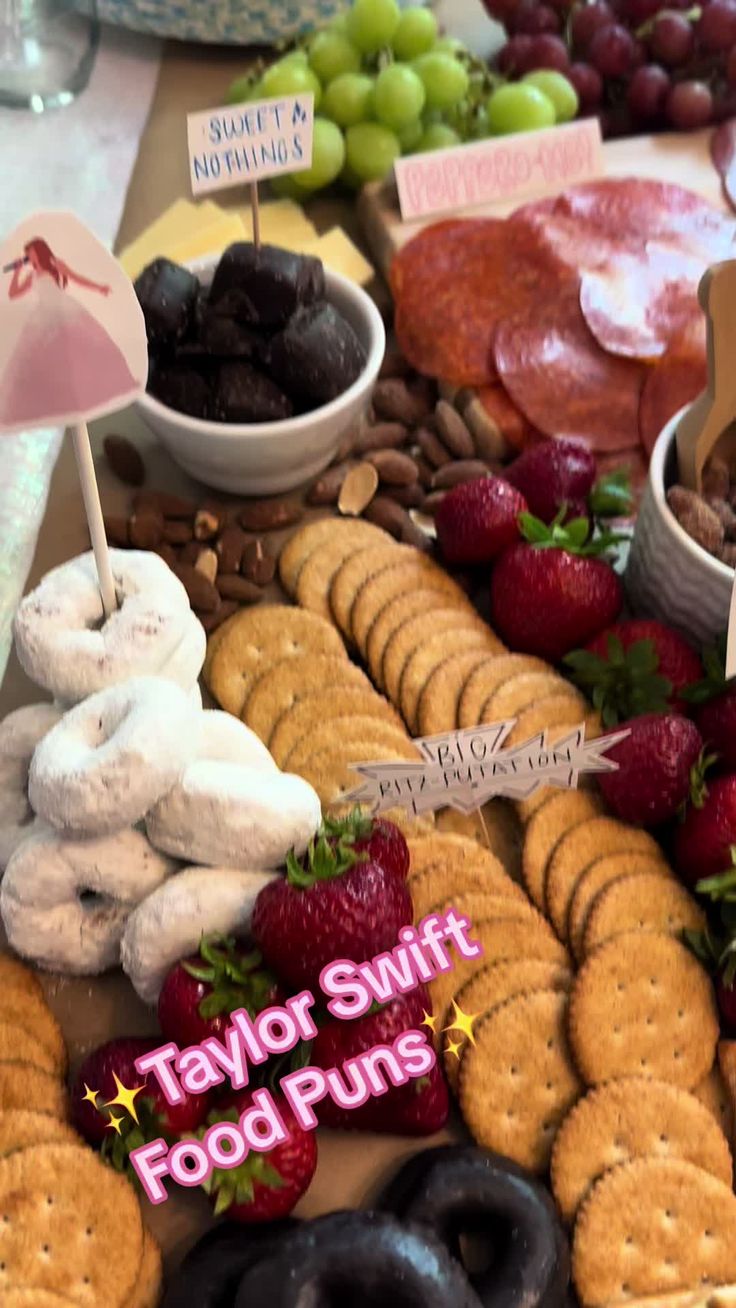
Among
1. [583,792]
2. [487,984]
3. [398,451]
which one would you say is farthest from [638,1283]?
[398,451]

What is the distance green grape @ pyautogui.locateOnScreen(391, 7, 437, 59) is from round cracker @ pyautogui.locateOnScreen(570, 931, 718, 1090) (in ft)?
3.89

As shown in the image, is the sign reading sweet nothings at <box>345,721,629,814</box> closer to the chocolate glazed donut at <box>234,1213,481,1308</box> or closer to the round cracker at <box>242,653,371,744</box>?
the round cracker at <box>242,653,371,744</box>

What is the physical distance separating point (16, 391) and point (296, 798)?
31cm

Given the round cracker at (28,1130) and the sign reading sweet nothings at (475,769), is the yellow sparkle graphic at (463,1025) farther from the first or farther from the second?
the round cracker at (28,1130)

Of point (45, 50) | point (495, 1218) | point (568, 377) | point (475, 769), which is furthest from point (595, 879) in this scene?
point (45, 50)

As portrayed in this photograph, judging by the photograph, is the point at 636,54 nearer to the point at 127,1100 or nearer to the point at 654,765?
the point at 654,765

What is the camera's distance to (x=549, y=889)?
851mm

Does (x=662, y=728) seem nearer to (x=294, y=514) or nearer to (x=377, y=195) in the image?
(x=294, y=514)

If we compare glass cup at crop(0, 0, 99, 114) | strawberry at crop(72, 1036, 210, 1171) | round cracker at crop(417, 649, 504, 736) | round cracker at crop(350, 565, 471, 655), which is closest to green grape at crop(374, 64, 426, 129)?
glass cup at crop(0, 0, 99, 114)

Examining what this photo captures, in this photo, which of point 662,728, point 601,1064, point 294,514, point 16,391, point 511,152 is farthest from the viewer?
point 511,152

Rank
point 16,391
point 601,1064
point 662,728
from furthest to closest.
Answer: point 662,728 < point 601,1064 < point 16,391

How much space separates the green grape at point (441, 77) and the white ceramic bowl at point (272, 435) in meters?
0.45

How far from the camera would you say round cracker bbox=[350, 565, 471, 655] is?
100cm

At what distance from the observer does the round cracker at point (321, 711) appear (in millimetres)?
914
